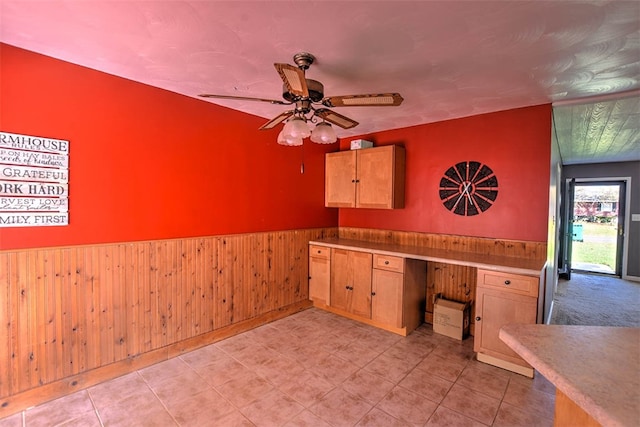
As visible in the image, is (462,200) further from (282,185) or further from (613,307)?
(613,307)

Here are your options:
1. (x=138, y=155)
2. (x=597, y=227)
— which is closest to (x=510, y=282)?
(x=138, y=155)

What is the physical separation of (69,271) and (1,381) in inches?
30.0

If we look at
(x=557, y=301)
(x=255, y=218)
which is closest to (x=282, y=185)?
(x=255, y=218)

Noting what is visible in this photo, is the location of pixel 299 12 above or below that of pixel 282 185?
above

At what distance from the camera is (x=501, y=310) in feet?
8.39

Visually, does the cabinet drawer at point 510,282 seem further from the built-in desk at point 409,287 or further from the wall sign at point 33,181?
the wall sign at point 33,181

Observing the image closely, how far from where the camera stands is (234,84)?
249cm

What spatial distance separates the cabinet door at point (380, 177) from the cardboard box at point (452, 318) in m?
1.25

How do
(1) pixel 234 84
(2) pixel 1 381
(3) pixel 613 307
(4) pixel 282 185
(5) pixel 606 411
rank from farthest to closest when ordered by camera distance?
(3) pixel 613 307
(4) pixel 282 185
(1) pixel 234 84
(2) pixel 1 381
(5) pixel 606 411

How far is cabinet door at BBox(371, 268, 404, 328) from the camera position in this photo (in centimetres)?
318

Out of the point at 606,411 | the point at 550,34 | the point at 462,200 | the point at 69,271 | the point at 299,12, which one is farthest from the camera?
the point at 462,200

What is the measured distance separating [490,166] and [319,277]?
2373 mm

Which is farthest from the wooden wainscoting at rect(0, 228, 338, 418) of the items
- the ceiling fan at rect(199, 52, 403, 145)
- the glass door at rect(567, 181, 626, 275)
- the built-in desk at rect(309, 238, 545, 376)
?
the glass door at rect(567, 181, 626, 275)

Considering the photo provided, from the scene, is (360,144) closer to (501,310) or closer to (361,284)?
(361,284)
